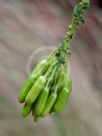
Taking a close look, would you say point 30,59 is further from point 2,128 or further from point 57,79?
point 57,79

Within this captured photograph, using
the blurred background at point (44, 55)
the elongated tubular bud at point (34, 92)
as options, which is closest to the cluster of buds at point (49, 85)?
the elongated tubular bud at point (34, 92)

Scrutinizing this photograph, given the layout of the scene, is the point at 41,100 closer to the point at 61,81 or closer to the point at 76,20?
the point at 61,81

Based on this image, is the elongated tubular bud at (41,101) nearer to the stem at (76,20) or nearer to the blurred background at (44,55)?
the stem at (76,20)

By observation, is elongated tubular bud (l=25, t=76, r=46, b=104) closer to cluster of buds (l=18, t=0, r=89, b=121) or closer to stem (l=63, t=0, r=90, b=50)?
cluster of buds (l=18, t=0, r=89, b=121)

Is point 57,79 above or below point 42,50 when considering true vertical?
below

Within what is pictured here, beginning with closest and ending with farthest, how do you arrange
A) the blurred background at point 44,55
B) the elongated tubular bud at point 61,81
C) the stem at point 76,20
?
the stem at point 76,20
the elongated tubular bud at point 61,81
the blurred background at point 44,55

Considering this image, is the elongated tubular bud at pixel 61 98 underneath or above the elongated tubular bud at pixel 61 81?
underneath

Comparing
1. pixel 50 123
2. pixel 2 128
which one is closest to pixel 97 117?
pixel 50 123
